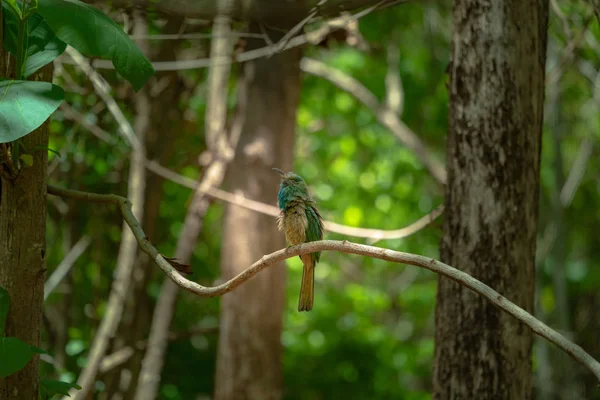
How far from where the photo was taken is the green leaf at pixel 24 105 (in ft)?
5.72

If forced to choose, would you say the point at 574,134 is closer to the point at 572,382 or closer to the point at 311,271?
the point at 572,382

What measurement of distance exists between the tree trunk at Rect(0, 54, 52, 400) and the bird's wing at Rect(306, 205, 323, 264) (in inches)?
54.4

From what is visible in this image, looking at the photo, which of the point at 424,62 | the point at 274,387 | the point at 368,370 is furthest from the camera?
the point at 424,62

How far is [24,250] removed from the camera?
2.05 metres

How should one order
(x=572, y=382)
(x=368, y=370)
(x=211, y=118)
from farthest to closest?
(x=572, y=382), (x=368, y=370), (x=211, y=118)

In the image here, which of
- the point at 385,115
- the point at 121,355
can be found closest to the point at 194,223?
the point at 121,355

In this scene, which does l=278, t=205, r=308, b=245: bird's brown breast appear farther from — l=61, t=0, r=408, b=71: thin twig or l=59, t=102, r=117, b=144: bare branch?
l=59, t=102, r=117, b=144: bare branch

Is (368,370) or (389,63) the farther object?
(389,63)

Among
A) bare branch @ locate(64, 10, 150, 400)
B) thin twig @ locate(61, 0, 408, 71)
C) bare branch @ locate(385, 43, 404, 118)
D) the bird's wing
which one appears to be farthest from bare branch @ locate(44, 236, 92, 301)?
bare branch @ locate(385, 43, 404, 118)

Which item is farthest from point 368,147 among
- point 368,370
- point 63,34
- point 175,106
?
point 63,34

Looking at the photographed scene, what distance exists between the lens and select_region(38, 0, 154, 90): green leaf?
6.26 feet

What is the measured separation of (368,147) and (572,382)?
13.0 feet

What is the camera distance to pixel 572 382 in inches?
324

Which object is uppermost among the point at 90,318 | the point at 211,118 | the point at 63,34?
the point at 211,118
